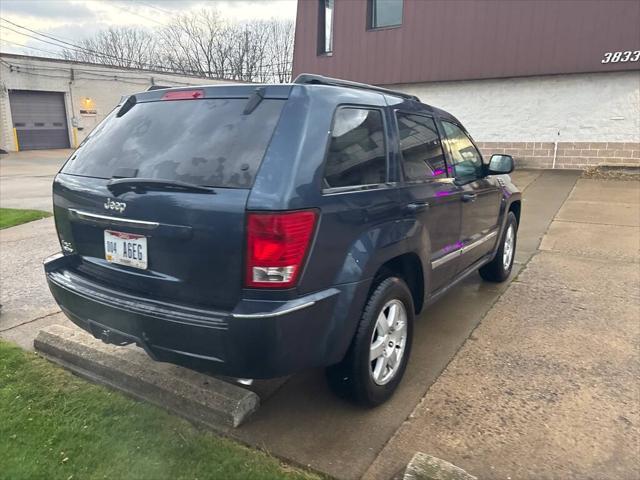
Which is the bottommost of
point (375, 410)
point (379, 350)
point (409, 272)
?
point (375, 410)

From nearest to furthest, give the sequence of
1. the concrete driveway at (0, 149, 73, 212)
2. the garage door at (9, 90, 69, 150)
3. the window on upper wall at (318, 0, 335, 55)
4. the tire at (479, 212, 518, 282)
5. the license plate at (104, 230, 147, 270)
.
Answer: the license plate at (104, 230, 147, 270), the tire at (479, 212, 518, 282), the concrete driveway at (0, 149, 73, 212), the window on upper wall at (318, 0, 335, 55), the garage door at (9, 90, 69, 150)

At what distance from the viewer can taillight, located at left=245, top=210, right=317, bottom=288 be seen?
7.28 feet

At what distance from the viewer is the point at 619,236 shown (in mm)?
7191

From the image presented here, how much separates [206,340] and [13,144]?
28153mm

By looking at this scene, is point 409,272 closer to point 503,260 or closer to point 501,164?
point 501,164

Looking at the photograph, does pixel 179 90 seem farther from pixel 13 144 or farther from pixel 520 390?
pixel 13 144

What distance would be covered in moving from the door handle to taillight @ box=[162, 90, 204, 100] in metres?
1.37

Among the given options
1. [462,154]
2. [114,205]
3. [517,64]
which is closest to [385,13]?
[517,64]

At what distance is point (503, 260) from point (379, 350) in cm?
285

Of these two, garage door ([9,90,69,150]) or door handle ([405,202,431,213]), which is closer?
door handle ([405,202,431,213])

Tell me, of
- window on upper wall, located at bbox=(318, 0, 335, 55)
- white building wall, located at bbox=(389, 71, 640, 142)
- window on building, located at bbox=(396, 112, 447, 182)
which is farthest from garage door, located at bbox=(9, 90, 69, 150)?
window on building, located at bbox=(396, 112, 447, 182)

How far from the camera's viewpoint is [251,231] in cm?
223

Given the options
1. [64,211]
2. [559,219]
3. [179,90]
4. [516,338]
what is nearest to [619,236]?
[559,219]

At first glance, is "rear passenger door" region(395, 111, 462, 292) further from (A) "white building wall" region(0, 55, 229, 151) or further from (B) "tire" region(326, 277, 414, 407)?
(A) "white building wall" region(0, 55, 229, 151)
